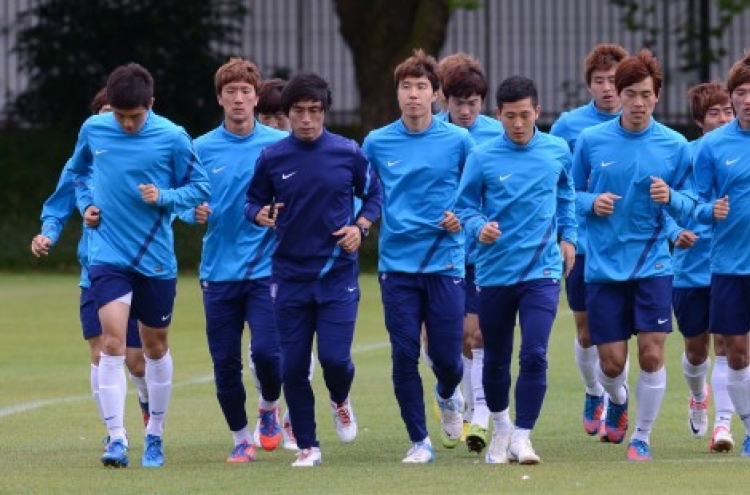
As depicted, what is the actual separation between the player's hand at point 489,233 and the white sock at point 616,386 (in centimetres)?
189

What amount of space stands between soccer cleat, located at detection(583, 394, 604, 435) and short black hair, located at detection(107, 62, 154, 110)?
363 centimetres

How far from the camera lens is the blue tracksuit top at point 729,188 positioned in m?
12.6

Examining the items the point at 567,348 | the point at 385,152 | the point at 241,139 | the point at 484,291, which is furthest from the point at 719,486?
the point at 567,348

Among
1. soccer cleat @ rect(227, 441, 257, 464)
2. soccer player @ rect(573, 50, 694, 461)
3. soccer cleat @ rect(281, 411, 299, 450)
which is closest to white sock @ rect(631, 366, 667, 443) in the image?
soccer player @ rect(573, 50, 694, 461)

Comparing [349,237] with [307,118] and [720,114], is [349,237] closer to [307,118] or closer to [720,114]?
[307,118]

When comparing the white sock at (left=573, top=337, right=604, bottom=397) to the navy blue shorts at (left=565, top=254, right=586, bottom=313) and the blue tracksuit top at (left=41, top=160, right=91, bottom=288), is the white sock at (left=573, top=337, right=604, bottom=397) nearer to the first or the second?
the navy blue shorts at (left=565, top=254, right=586, bottom=313)

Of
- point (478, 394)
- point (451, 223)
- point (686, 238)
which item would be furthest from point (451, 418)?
point (686, 238)

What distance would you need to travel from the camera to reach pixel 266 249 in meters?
13.2

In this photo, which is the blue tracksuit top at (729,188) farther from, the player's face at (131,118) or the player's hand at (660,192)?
the player's face at (131,118)

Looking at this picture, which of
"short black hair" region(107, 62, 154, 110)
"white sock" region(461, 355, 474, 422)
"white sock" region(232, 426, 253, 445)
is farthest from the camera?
"white sock" region(461, 355, 474, 422)

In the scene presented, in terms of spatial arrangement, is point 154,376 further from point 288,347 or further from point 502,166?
point 502,166

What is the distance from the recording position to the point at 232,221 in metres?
13.1

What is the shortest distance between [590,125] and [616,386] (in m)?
1.79

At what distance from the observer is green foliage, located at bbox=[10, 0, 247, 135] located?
3466cm
